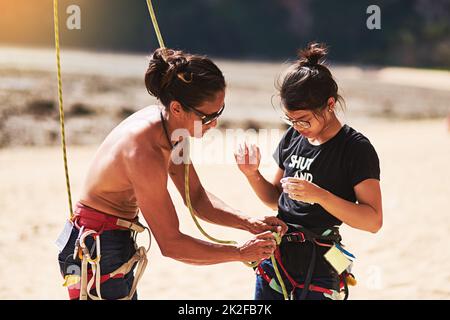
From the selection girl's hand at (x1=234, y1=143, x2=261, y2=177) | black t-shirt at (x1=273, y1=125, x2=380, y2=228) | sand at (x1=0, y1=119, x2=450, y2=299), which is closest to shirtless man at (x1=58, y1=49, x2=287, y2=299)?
black t-shirt at (x1=273, y1=125, x2=380, y2=228)

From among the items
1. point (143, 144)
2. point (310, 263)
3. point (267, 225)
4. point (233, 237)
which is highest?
point (143, 144)

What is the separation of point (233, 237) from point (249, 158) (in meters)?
3.94

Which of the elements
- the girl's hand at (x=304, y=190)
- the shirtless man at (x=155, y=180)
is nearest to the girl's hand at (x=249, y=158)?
the shirtless man at (x=155, y=180)

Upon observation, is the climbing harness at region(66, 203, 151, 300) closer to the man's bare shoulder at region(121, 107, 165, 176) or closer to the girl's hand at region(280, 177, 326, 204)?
Answer: the man's bare shoulder at region(121, 107, 165, 176)

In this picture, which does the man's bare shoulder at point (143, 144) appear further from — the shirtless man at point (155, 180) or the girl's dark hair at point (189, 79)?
the girl's dark hair at point (189, 79)

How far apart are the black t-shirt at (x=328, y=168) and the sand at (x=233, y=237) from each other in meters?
2.55

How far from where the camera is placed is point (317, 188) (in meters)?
2.46

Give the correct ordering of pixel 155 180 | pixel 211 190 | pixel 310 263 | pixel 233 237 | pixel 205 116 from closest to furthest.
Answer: pixel 155 180 < pixel 205 116 < pixel 310 263 < pixel 233 237 < pixel 211 190

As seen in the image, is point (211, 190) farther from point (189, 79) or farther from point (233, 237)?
point (189, 79)

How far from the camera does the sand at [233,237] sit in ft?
17.6

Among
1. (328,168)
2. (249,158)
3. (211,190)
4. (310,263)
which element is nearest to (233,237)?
(211,190)
